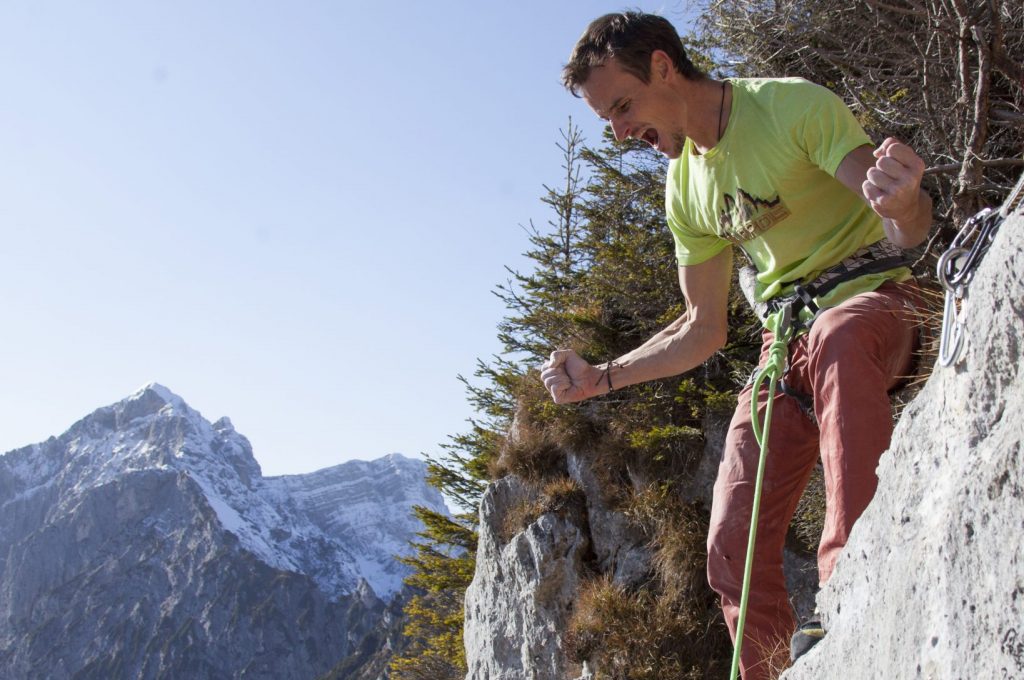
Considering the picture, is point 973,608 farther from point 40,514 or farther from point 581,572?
point 40,514

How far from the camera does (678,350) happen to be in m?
2.93

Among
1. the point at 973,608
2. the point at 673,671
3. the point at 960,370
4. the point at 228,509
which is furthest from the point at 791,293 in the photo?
the point at 228,509

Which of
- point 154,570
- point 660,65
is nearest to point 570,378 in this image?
point 660,65

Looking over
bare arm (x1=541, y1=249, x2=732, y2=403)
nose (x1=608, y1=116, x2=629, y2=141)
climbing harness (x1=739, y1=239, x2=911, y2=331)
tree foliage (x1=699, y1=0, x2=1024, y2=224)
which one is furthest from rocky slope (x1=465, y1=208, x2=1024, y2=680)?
tree foliage (x1=699, y1=0, x2=1024, y2=224)

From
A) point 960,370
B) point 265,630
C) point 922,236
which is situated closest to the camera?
point 960,370

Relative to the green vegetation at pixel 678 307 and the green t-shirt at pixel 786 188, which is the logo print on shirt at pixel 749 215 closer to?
the green t-shirt at pixel 786 188

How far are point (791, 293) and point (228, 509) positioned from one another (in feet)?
609

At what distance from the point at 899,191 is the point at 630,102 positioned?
934 mm

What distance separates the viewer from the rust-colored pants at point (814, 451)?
2.20 m

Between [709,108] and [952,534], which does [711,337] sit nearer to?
[709,108]

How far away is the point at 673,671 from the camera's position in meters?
6.86

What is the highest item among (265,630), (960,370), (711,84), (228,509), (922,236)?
(228,509)

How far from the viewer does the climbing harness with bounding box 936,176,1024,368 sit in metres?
1.51

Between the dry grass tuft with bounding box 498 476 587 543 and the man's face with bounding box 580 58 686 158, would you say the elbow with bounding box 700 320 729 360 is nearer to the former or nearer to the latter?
the man's face with bounding box 580 58 686 158
